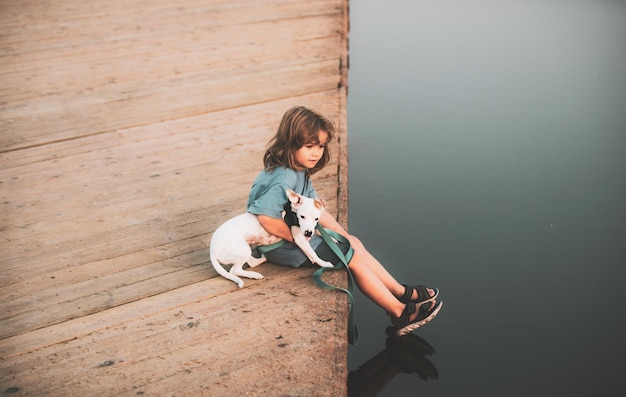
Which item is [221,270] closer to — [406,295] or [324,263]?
[324,263]

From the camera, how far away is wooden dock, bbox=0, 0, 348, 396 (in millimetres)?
2652

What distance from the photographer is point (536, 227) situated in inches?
185

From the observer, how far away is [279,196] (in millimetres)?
2998

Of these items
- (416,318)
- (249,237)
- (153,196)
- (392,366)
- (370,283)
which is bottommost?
(392,366)

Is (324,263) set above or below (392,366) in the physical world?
above

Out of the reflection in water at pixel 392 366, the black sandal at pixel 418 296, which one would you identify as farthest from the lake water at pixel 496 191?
the black sandal at pixel 418 296

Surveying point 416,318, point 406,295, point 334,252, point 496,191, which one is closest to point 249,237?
point 334,252

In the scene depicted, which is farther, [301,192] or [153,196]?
[153,196]

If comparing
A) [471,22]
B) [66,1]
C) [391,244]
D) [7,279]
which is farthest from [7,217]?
Result: [471,22]

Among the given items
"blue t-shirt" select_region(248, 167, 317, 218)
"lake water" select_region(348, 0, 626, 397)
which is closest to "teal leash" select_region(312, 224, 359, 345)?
"blue t-shirt" select_region(248, 167, 317, 218)

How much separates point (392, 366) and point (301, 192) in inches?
44.1

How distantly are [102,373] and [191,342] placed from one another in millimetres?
360

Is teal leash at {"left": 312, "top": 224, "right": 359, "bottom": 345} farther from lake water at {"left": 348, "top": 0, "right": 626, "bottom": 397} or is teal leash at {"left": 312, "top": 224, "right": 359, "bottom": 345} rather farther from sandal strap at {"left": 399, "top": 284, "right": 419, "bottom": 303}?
lake water at {"left": 348, "top": 0, "right": 626, "bottom": 397}

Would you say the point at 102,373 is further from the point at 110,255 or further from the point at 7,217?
the point at 7,217
